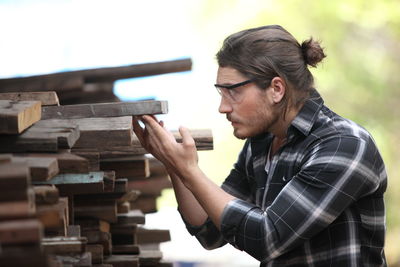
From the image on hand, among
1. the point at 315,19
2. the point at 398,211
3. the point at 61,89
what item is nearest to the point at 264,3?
the point at 315,19

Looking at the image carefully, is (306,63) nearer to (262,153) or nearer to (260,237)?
(262,153)

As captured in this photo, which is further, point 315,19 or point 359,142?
point 315,19

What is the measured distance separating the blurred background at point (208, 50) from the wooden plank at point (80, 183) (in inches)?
454

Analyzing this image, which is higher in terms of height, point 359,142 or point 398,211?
point 359,142

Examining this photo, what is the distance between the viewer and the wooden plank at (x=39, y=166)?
3176 mm

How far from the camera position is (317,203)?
13.2 ft

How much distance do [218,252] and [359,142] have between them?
567 inches

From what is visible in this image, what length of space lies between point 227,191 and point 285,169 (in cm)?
62

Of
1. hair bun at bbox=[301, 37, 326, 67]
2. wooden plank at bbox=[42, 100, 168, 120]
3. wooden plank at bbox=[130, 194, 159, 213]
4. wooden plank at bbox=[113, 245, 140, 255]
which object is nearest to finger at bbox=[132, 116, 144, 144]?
wooden plank at bbox=[42, 100, 168, 120]

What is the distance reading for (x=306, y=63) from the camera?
4.55m

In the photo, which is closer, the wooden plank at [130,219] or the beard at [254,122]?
the beard at [254,122]

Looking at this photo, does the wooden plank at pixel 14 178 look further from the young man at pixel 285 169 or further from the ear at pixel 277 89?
the ear at pixel 277 89

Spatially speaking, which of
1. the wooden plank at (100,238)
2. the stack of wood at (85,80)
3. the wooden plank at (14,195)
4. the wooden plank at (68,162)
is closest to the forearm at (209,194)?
the wooden plank at (68,162)

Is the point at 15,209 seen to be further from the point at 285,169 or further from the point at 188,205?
the point at 188,205
